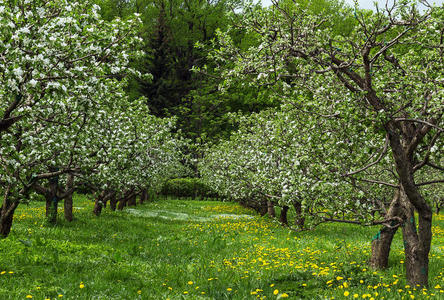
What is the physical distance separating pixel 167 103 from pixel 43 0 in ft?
152

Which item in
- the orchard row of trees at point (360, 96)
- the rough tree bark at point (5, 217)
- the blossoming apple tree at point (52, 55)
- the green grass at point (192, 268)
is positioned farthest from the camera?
the rough tree bark at point (5, 217)

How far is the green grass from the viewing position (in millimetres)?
7305

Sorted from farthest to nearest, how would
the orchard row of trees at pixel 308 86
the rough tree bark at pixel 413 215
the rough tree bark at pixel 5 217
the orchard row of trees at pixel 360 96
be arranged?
the rough tree bark at pixel 5 217
the rough tree bark at pixel 413 215
the orchard row of trees at pixel 360 96
the orchard row of trees at pixel 308 86

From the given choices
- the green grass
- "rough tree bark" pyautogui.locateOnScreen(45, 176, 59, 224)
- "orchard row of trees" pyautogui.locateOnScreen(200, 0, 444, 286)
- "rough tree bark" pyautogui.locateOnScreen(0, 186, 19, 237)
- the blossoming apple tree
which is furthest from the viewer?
"rough tree bark" pyautogui.locateOnScreen(45, 176, 59, 224)

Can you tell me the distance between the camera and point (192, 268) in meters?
9.21

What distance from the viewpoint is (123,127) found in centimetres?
1438

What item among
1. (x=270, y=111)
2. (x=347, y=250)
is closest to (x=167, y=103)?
(x=270, y=111)

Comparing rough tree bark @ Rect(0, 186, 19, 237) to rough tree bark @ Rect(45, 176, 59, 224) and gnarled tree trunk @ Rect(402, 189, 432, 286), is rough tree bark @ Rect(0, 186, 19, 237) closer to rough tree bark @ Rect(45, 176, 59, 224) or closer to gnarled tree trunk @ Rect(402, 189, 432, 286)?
rough tree bark @ Rect(45, 176, 59, 224)

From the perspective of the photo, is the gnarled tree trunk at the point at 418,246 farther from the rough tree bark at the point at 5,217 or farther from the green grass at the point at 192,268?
the rough tree bark at the point at 5,217

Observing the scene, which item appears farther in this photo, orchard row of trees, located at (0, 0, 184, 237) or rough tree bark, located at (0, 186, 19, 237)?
rough tree bark, located at (0, 186, 19, 237)

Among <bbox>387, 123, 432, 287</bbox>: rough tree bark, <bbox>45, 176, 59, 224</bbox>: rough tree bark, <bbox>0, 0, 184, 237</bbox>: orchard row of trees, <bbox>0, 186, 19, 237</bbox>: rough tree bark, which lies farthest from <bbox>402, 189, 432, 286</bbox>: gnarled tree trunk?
<bbox>45, 176, 59, 224</bbox>: rough tree bark

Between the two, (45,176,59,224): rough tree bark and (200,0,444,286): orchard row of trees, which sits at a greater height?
(200,0,444,286): orchard row of trees

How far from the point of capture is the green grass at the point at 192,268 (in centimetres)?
730

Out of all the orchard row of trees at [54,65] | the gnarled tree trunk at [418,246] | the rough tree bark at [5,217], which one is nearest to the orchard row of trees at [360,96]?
the gnarled tree trunk at [418,246]
